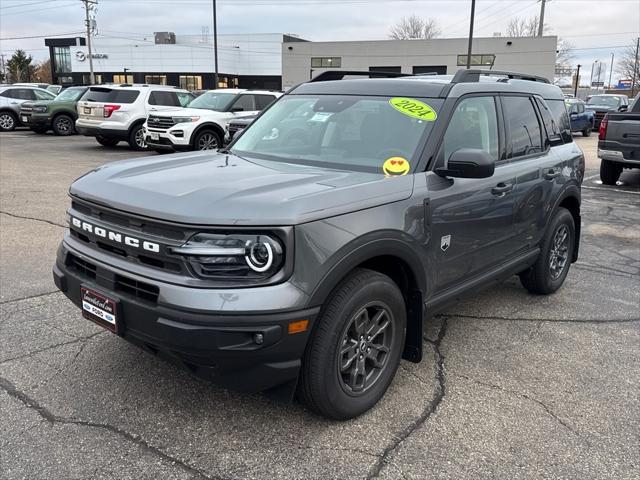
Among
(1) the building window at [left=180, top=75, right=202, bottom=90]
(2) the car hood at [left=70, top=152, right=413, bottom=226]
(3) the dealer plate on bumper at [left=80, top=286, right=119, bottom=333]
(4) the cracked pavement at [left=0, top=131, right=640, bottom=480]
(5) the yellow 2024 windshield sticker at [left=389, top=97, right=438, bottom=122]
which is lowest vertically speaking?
(4) the cracked pavement at [left=0, top=131, right=640, bottom=480]

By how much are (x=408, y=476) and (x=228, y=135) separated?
1252cm

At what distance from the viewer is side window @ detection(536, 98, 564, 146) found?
4.84 meters

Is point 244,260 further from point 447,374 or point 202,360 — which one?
Result: point 447,374

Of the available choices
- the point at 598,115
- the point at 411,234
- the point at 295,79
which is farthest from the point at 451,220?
the point at 295,79

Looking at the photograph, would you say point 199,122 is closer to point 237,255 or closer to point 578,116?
point 237,255

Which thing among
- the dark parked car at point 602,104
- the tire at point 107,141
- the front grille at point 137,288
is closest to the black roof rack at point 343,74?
the front grille at point 137,288

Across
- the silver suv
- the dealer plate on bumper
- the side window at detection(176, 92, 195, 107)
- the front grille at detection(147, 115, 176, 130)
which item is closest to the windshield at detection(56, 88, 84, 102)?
the silver suv

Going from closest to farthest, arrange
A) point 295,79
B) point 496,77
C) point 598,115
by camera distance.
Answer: point 496,77 → point 598,115 → point 295,79

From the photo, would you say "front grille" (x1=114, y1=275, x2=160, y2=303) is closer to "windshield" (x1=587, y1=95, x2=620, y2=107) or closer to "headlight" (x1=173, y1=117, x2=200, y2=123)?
"headlight" (x1=173, y1=117, x2=200, y2=123)

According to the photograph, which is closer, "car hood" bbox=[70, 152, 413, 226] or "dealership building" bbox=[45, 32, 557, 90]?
"car hood" bbox=[70, 152, 413, 226]

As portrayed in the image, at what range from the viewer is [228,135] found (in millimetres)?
14281

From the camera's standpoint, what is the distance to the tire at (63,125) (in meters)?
20.3

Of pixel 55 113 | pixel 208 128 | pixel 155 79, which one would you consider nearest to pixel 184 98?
pixel 208 128

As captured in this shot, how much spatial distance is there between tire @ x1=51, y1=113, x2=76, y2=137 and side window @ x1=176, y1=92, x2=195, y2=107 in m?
5.93
